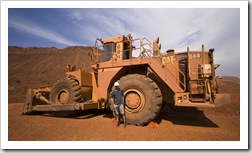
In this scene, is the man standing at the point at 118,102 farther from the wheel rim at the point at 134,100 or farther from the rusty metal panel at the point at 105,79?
the rusty metal panel at the point at 105,79

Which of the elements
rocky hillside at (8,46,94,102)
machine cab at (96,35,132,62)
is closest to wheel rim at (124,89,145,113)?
machine cab at (96,35,132,62)

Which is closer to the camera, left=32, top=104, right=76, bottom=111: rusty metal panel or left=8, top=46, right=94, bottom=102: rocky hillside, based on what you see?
left=32, top=104, right=76, bottom=111: rusty metal panel

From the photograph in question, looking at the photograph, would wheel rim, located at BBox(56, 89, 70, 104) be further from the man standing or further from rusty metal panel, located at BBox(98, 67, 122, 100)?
the man standing

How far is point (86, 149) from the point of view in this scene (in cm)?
400

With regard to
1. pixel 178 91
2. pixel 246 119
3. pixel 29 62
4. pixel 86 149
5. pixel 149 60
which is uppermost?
pixel 29 62

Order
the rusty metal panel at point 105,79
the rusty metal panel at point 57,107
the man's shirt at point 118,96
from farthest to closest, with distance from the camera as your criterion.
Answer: the rusty metal panel at point 57,107
the rusty metal panel at point 105,79
the man's shirt at point 118,96

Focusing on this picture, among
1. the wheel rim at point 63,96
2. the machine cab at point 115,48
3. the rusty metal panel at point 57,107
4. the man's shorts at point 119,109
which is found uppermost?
the machine cab at point 115,48

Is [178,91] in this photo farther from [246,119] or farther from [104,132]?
[104,132]

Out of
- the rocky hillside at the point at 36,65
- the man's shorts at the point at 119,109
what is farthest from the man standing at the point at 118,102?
the rocky hillside at the point at 36,65

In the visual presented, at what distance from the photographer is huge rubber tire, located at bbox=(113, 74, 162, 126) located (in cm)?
550

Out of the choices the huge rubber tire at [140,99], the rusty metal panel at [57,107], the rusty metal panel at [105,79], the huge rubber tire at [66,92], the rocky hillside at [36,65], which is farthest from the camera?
the rocky hillside at [36,65]

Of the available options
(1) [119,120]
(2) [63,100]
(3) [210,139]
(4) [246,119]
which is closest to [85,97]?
(2) [63,100]

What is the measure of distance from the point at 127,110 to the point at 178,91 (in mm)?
1907

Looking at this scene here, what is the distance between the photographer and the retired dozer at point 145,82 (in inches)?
215
